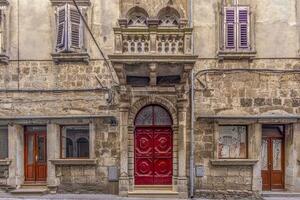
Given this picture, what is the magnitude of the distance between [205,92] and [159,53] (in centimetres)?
291

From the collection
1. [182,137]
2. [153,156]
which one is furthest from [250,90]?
[153,156]

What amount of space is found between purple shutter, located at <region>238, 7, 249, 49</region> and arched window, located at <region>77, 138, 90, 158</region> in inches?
238

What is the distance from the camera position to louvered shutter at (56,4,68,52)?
1251 centimetres

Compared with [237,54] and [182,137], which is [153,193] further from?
[237,54]

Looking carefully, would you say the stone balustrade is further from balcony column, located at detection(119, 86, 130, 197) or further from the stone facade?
balcony column, located at detection(119, 86, 130, 197)

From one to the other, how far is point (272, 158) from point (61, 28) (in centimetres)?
816

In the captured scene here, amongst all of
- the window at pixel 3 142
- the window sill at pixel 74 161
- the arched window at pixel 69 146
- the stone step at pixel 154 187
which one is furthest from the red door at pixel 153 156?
the window at pixel 3 142

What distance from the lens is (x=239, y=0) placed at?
12844mm

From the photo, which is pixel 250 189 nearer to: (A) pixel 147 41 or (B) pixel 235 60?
(B) pixel 235 60

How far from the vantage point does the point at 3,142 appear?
1325 cm

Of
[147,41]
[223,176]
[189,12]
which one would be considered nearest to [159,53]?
[147,41]

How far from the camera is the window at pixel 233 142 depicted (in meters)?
13.0

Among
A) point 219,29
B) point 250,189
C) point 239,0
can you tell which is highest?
point 239,0

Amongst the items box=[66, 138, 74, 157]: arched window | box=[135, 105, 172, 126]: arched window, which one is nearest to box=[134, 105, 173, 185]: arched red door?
box=[135, 105, 172, 126]: arched window
